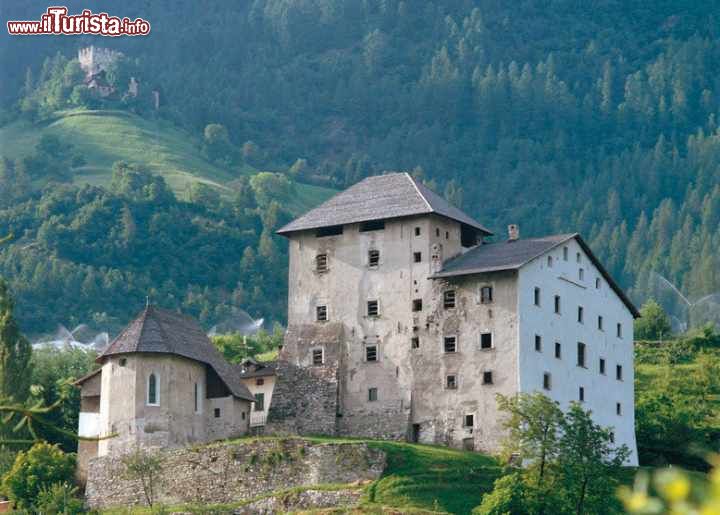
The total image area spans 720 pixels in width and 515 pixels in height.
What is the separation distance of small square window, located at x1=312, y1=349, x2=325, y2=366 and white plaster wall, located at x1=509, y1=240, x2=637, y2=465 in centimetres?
1171

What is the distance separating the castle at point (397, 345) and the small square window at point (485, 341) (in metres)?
0.08

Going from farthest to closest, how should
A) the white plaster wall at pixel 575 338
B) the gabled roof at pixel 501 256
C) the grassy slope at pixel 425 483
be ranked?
the gabled roof at pixel 501 256 → the white plaster wall at pixel 575 338 → the grassy slope at pixel 425 483

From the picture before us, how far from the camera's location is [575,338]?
88688 millimetres

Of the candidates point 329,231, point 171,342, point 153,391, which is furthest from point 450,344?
point 153,391

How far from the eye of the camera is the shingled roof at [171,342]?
86.6 m

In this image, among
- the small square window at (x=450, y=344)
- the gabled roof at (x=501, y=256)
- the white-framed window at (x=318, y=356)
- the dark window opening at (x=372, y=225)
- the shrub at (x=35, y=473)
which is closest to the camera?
the shrub at (x=35, y=473)

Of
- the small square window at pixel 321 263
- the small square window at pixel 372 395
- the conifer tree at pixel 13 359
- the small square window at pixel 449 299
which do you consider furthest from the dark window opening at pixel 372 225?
the conifer tree at pixel 13 359

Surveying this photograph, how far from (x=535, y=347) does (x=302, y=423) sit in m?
12.8

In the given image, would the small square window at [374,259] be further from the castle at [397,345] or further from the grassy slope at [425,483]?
the grassy slope at [425,483]

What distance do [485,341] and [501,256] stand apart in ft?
15.3

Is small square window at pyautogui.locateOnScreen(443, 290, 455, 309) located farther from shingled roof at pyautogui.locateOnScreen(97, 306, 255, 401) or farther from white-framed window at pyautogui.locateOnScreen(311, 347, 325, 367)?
shingled roof at pyautogui.locateOnScreen(97, 306, 255, 401)

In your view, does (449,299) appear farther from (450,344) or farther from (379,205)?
(379,205)

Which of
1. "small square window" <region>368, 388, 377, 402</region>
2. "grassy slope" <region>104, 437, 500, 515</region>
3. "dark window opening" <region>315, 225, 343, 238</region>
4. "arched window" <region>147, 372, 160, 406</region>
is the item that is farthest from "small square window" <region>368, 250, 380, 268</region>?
"arched window" <region>147, 372, 160, 406</region>

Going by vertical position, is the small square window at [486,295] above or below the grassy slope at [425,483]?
above
